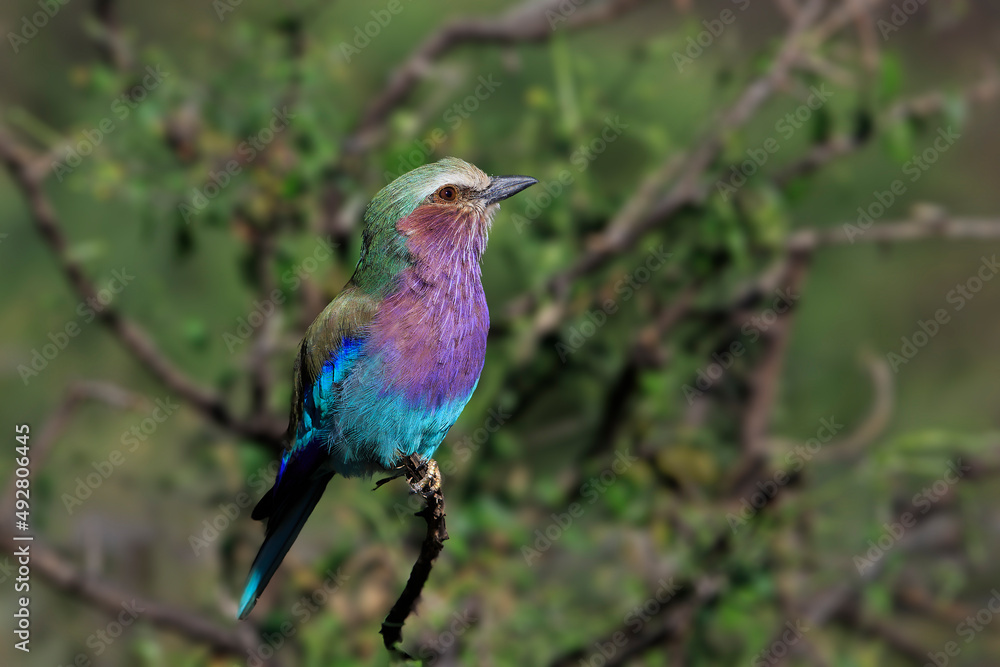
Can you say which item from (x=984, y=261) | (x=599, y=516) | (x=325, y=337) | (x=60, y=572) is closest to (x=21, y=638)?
(x=60, y=572)

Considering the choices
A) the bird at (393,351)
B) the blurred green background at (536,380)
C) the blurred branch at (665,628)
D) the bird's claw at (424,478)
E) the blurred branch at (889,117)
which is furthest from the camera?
the blurred branch at (889,117)

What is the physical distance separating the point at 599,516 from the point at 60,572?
258cm

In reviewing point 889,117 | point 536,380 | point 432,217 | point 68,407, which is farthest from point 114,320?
point 889,117

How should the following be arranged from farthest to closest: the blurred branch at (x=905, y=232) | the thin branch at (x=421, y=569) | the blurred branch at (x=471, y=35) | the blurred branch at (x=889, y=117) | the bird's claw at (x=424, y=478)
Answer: the blurred branch at (x=471, y=35)
the blurred branch at (x=905, y=232)
the blurred branch at (x=889, y=117)
the bird's claw at (x=424, y=478)
the thin branch at (x=421, y=569)

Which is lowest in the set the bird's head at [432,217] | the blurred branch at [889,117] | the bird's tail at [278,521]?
the blurred branch at [889,117]

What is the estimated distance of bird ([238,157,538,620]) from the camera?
2.90 m

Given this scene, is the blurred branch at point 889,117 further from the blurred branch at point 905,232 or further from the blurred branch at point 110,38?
the blurred branch at point 110,38

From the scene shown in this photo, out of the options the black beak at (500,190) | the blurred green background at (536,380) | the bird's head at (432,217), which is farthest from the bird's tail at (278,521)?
the blurred green background at (536,380)

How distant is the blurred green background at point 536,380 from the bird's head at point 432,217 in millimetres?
1681

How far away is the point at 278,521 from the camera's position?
10.2ft

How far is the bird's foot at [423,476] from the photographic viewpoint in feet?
8.87

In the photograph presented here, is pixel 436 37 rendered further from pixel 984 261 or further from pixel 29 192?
pixel 984 261

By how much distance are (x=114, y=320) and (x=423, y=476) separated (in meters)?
2.92

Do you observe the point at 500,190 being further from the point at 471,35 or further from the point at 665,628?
the point at 471,35
